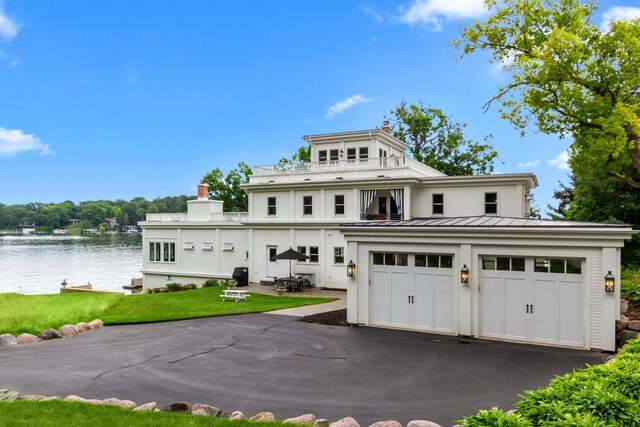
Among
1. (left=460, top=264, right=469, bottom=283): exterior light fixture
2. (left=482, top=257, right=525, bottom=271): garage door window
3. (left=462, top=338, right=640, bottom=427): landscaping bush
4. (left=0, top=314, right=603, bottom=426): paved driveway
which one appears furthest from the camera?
(left=460, top=264, right=469, bottom=283): exterior light fixture

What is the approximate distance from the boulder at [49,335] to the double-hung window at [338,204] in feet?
56.1

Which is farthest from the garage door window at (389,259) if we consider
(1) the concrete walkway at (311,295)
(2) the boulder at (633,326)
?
(2) the boulder at (633,326)

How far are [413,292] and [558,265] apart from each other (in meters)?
4.88

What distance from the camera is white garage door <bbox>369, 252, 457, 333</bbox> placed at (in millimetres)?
15555

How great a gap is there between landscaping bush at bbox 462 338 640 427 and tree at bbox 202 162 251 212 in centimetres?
4471

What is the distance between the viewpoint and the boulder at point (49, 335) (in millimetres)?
15523

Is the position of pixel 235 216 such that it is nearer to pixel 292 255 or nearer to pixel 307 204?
pixel 307 204

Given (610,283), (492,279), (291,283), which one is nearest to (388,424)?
(492,279)

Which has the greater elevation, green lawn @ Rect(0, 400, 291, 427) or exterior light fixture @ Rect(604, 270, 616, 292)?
exterior light fixture @ Rect(604, 270, 616, 292)

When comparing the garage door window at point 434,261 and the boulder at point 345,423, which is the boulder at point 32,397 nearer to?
the boulder at point 345,423

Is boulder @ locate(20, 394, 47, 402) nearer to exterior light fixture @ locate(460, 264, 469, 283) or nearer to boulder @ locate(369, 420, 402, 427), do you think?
boulder @ locate(369, 420, 402, 427)

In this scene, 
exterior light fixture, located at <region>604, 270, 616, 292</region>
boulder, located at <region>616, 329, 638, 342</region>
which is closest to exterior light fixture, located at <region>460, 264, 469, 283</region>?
exterior light fixture, located at <region>604, 270, 616, 292</region>

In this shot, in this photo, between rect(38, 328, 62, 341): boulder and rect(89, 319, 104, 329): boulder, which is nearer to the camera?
rect(38, 328, 62, 341): boulder

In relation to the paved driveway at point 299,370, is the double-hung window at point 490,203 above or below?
above
